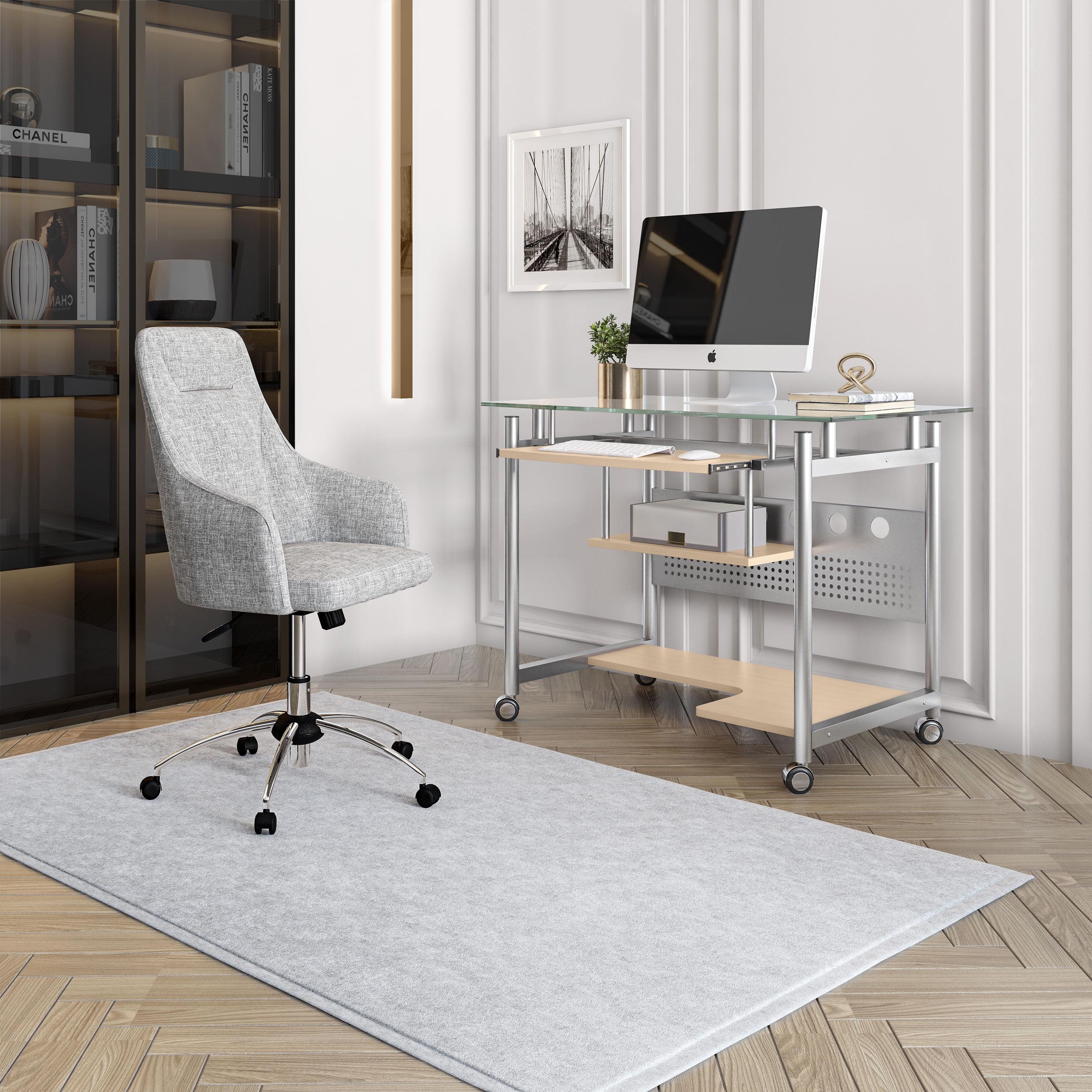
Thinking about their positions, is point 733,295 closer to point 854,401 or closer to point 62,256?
point 854,401

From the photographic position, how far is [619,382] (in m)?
3.90

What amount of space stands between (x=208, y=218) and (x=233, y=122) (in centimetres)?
32

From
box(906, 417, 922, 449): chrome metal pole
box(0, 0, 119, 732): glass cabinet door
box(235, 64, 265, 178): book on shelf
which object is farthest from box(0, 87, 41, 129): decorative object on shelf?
box(906, 417, 922, 449): chrome metal pole

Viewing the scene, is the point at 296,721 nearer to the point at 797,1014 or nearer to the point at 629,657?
the point at 629,657

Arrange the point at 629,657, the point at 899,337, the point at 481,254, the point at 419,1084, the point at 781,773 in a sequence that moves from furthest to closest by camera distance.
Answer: the point at 481,254 < the point at 629,657 < the point at 899,337 < the point at 781,773 < the point at 419,1084

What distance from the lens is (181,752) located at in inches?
123

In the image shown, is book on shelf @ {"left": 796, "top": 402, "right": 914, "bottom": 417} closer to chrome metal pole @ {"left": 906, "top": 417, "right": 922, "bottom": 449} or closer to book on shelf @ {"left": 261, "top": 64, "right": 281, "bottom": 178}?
chrome metal pole @ {"left": 906, "top": 417, "right": 922, "bottom": 449}

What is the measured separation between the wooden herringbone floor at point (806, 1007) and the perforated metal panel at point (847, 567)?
0.68m

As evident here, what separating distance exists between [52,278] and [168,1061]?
2.49m

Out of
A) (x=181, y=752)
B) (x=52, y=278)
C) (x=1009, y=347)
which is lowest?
(x=181, y=752)

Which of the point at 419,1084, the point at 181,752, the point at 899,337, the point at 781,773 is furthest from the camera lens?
the point at 899,337

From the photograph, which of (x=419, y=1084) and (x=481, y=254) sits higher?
(x=481, y=254)

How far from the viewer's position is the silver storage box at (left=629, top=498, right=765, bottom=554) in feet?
11.4

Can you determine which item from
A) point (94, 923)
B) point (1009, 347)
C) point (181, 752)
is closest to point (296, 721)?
point (181, 752)
